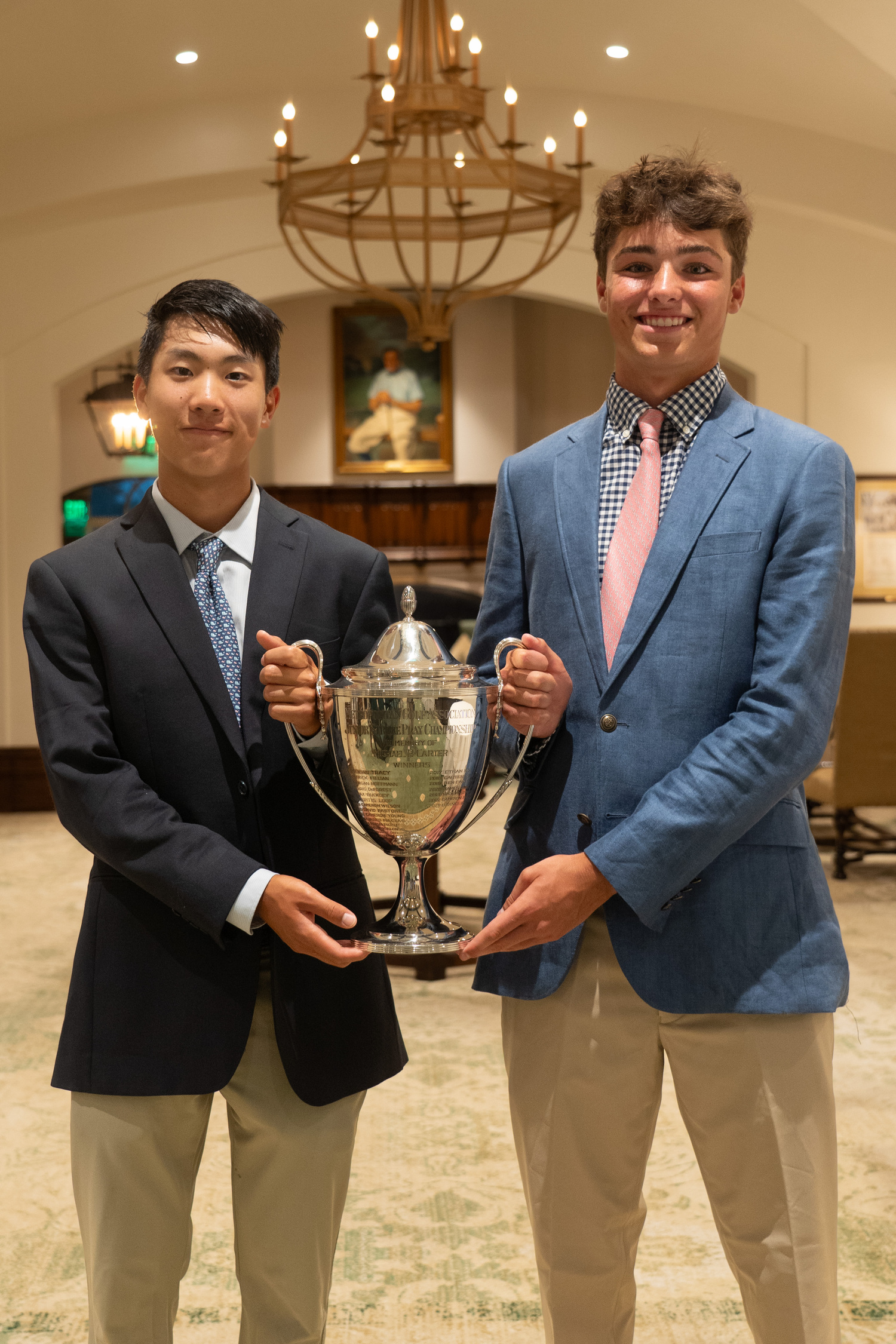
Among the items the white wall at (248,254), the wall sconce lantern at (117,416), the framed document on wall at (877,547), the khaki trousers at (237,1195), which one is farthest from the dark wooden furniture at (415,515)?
the khaki trousers at (237,1195)

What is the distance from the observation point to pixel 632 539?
173 cm

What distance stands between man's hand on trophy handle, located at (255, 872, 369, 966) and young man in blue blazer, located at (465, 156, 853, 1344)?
166mm

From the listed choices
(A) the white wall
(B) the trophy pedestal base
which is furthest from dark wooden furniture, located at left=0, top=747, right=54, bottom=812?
(B) the trophy pedestal base

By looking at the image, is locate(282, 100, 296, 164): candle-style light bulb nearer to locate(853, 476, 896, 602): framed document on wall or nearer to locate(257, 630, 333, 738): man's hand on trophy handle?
locate(257, 630, 333, 738): man's hand on trophy handle

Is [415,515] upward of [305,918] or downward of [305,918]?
upward

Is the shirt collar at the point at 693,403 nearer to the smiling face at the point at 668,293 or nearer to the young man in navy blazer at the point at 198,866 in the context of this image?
the smiling face at the point at 668,293

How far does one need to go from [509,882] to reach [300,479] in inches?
463

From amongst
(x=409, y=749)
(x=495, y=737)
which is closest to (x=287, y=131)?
(x=495, y=737)

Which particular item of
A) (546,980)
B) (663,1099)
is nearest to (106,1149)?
(546,980)

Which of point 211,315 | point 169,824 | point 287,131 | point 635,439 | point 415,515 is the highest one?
point 287,131

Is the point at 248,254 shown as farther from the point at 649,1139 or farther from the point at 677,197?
the point at 649,1139

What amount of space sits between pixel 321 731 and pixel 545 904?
39 centimetres

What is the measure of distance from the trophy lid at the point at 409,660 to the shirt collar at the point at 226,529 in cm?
22

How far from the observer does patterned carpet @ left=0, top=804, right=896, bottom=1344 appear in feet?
8.11
